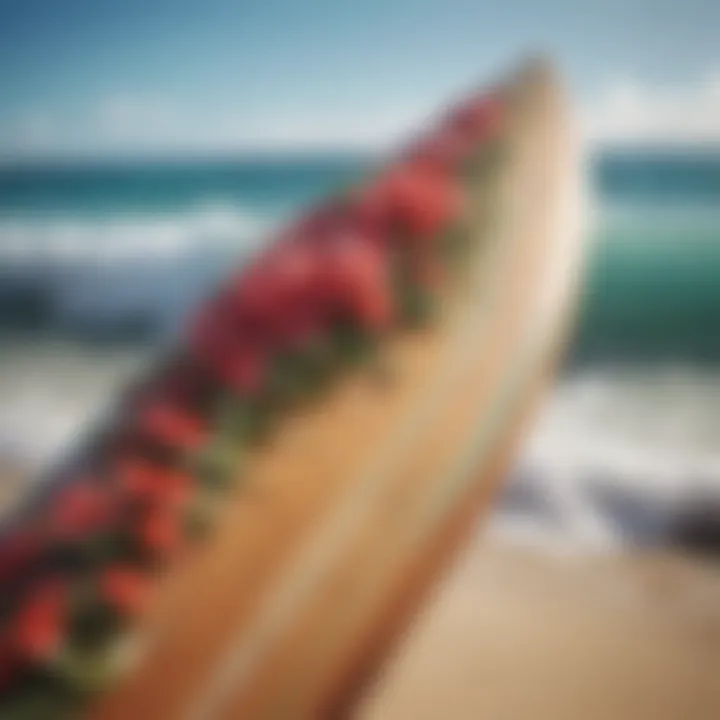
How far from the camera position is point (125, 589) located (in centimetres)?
78

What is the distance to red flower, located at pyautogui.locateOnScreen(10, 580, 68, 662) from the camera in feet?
2.56

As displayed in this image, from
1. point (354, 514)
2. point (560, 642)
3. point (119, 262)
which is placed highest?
point (119, 262)

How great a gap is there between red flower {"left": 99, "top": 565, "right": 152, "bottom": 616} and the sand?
0.18m

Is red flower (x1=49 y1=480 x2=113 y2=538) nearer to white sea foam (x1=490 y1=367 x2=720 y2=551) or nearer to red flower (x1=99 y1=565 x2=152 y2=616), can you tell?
red flower (x1=99 y1=565 x2=152 y2=616)

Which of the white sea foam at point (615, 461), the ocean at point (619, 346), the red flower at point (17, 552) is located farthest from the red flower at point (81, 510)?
the white sea foam at point (615, 461)

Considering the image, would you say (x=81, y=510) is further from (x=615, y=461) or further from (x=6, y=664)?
(x=615, y=461)

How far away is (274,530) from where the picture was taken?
0.76 meters

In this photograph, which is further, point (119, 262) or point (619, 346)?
point (119, 262)

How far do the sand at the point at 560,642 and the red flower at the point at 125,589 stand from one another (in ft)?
0.60

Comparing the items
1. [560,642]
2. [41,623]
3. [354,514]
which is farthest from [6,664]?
[560,642]

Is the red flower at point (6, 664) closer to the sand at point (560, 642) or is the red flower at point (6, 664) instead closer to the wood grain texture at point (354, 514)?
the wood grain texture at point (354, 514)

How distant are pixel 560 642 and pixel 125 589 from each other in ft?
0.99

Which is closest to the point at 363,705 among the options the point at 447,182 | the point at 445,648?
the point at 445,648

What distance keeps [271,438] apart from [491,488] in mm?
151
